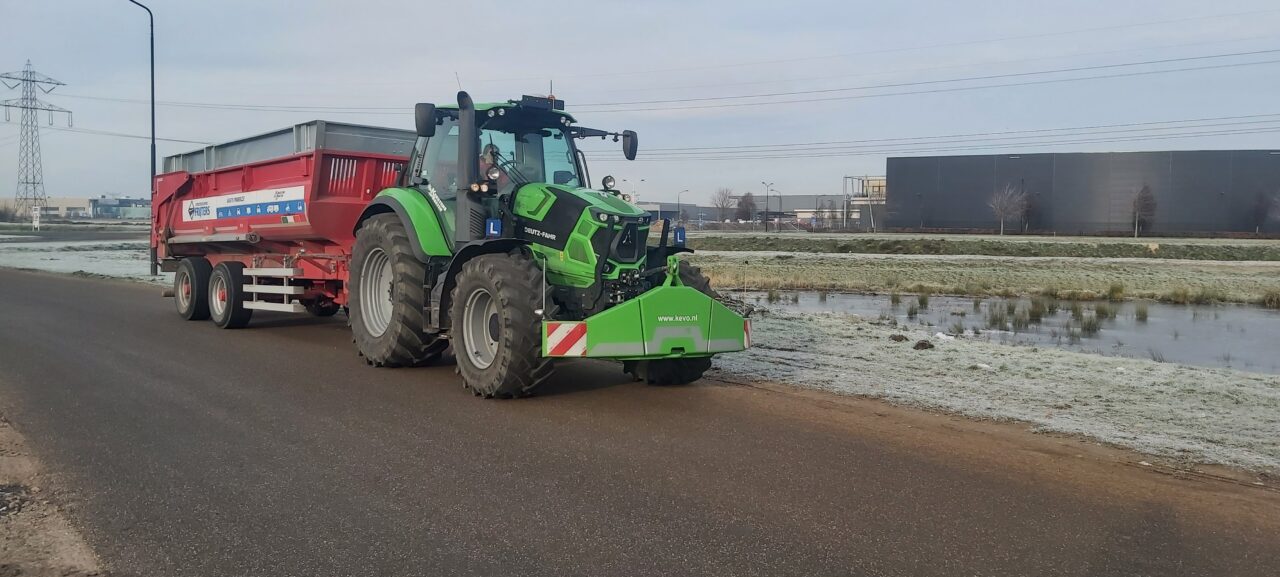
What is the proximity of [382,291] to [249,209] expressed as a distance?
389cm

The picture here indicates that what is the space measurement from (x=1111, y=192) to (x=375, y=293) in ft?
262

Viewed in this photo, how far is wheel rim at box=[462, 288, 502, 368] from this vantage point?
849 cm

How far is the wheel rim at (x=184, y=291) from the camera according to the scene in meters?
14.6

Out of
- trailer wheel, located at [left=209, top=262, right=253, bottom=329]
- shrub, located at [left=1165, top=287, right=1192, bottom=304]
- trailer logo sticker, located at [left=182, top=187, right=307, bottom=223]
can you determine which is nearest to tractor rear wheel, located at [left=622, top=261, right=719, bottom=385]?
trailer logo sticker, located at [left=182, top=187, right=307, bottom=223]

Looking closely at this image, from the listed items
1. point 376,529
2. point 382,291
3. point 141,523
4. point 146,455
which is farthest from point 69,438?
point 382,291

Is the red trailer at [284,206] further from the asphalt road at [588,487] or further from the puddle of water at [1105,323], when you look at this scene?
the puddle of water at [1105,323]

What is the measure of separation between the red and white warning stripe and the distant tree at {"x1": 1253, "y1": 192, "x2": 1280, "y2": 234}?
81735 mm

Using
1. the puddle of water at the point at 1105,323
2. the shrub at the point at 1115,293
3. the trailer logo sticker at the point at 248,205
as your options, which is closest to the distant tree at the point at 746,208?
the shrub at the point at 1115,293

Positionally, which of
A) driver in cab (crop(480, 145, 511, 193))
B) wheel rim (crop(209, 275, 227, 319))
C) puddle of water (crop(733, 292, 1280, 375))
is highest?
driver in cab (crop(480, 145, 511, 193))

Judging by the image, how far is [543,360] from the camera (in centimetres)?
807

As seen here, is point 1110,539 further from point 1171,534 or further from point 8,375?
point 8,375

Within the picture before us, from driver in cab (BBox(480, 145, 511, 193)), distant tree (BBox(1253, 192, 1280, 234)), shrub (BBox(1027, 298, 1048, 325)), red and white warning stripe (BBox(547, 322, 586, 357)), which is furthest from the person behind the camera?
distant tree (BBox(1253, 192, 1280, 234))

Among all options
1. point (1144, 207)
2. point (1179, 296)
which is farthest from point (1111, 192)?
point (1179, 296)

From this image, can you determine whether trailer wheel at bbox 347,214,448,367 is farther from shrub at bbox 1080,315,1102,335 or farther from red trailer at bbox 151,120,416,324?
shrub at bbox 1080,315,1102,335
